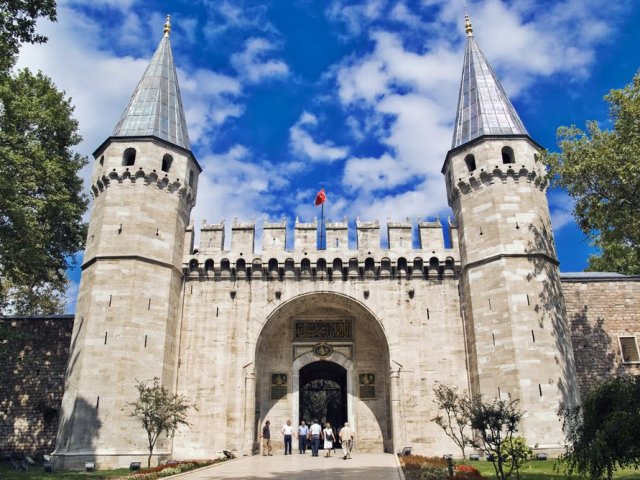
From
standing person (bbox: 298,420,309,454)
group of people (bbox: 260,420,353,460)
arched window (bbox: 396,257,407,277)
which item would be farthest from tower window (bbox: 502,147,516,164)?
standing person (bbox: 298,420,309,454)

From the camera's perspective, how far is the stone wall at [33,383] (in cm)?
2120

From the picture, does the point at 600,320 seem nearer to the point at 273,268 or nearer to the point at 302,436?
the point at 302,436

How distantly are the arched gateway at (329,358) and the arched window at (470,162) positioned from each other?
283 inches

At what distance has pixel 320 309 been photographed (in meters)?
23.2

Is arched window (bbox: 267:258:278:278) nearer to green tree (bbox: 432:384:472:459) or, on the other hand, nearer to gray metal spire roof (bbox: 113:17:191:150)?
gray metal spire roof (bbox: 113:17:191:150)

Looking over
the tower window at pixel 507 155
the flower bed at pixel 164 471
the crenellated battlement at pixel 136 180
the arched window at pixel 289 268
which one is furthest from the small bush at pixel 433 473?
the crenellated battlement at pixel 136 180

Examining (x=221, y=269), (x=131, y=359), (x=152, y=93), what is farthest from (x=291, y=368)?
(x=152, y=93)

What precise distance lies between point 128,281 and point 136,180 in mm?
4148

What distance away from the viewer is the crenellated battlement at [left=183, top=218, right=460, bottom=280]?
21.7m

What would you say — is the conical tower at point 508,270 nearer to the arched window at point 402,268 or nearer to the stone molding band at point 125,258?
the arched window at point 402,268

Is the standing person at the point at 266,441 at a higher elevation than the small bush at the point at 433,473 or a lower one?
higher

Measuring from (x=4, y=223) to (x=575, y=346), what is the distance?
21.4 meters

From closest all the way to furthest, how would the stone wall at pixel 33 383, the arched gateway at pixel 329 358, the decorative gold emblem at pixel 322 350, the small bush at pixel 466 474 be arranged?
the small bush at pixel 466 474 < the stone wall at pixel 33 383 < the arched gateway at pixel 329 358 < the decorative gold emblem at pixel 322 350

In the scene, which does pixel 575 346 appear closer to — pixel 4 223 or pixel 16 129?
pixel 4 223
